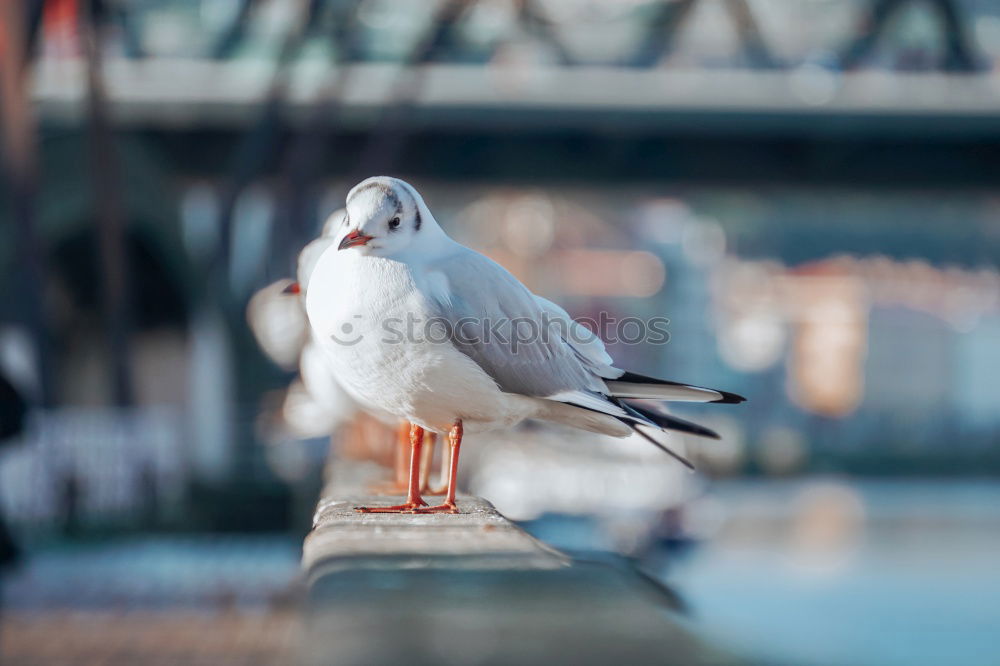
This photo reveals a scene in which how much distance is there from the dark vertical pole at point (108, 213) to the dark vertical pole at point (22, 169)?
0.83m

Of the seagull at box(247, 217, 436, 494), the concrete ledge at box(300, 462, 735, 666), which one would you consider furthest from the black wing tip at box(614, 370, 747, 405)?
the seagull at box(247, 217, 436, 494)

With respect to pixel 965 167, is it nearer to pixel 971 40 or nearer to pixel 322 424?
pixel 971 40

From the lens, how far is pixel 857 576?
79.7 ft

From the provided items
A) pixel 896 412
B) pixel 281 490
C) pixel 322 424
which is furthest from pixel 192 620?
pixel 896 412

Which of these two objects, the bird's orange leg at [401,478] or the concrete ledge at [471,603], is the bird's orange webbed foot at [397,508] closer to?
the concrete ledge at [471,603]

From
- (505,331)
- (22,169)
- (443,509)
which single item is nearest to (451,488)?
(443,509)

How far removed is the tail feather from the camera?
3.15 m

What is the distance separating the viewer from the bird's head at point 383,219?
3.02 metres

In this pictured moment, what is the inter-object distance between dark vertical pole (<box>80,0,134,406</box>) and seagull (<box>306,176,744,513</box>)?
10732 mm

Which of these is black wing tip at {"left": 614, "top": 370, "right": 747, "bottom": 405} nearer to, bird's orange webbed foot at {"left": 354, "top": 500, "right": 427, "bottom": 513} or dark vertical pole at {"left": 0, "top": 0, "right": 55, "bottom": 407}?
bird's orange webbed foot at {"left": 354, "top": 500, "right": 427, "bottom": 513}

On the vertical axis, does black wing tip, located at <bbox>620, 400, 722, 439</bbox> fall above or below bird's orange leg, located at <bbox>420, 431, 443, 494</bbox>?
above

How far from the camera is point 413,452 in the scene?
3.50m

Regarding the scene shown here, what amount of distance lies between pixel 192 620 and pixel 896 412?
5623 centimetres

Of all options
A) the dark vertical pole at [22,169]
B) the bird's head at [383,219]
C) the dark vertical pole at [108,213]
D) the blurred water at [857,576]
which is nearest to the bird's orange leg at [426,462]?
the bird's head at [383,219]
